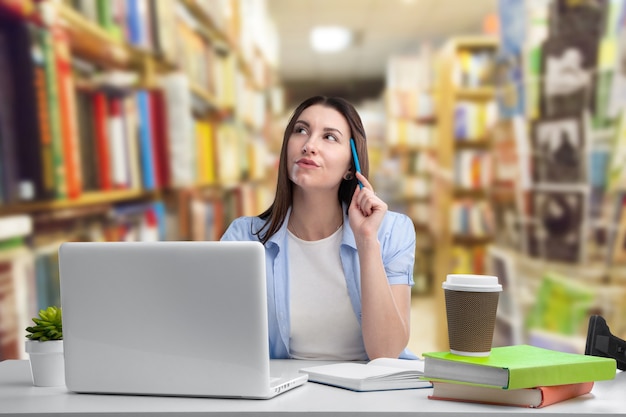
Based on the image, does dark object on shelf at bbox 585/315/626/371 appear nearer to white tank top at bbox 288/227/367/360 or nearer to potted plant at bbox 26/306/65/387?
white tank top at bbox 288/227/367/360

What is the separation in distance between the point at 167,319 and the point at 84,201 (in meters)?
1.02

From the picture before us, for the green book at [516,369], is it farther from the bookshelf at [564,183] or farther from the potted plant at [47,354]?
the bookshelf at [564,183]

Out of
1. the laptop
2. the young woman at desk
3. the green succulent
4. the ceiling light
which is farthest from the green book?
the ceiling light

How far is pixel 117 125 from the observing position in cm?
214

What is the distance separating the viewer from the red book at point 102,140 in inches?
80.8

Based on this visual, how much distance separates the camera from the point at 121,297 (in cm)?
100

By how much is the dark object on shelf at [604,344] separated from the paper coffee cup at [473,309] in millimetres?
341

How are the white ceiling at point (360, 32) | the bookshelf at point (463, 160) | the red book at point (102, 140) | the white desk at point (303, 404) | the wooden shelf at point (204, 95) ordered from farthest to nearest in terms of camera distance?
the bookshelf at point (463, 160) < the white ceiling at point (360, 32) < the wooden shelf at point (204, 95) < the red book at point (102, 140) < the white desk at point (303, 404)

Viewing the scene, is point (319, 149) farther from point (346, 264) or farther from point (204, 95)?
point (204, 95)

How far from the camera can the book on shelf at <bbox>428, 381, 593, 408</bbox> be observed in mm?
946

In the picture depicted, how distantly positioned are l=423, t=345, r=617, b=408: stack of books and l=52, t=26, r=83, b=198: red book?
1.18 m

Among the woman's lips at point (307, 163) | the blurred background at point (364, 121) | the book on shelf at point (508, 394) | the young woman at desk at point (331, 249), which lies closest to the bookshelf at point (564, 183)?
the blurred background at point (364, 121)

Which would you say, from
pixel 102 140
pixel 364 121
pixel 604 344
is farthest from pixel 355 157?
pixel 364 121

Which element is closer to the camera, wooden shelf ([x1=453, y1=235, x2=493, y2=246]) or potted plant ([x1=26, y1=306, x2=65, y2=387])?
potted plant ([x1=26, y1=306, x2=65, y2=387])
